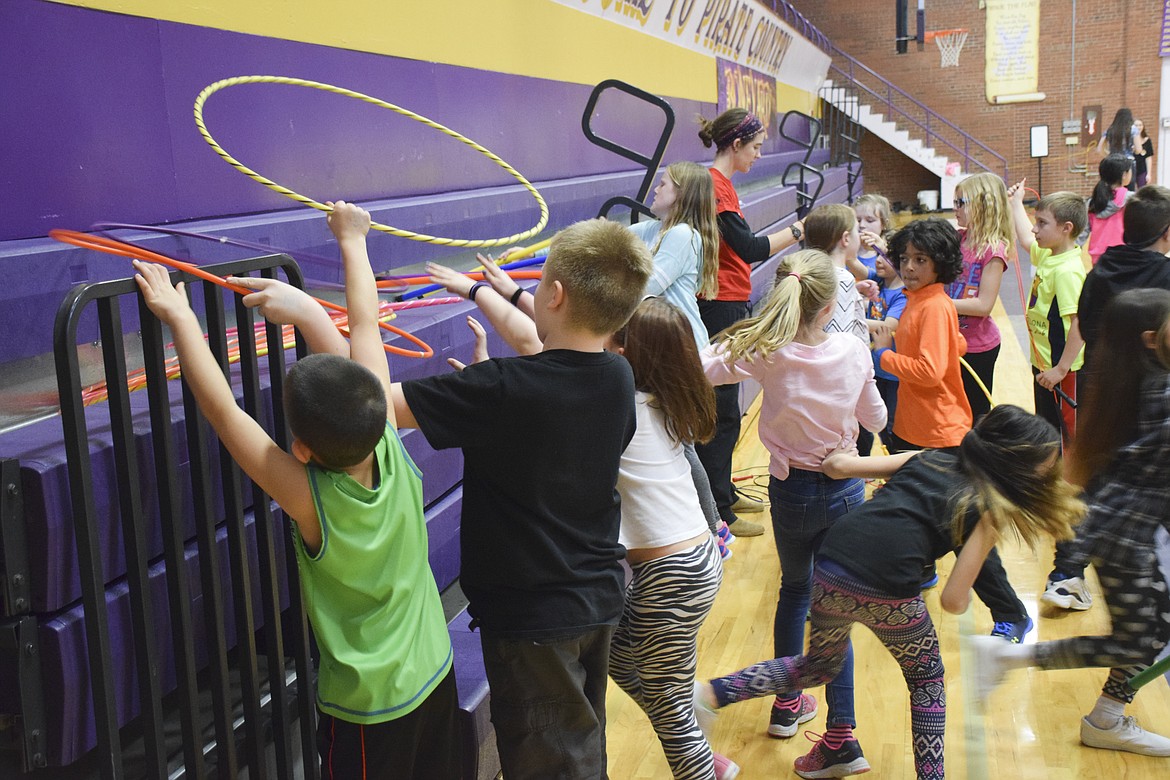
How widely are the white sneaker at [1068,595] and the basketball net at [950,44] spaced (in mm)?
17858

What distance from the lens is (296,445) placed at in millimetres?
1697

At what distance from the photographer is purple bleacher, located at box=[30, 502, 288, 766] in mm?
1646

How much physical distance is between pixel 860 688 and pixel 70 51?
9.41ft

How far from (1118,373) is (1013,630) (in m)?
1.22

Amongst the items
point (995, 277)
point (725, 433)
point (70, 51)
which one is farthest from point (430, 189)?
point (995, 277)

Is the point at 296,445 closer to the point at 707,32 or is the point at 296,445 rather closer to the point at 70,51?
the point at 70,51

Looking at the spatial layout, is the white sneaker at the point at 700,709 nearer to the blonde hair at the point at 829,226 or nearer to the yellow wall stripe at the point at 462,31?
the blonde hair at the point at 829,226

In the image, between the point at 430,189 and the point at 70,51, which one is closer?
the point at 70,51

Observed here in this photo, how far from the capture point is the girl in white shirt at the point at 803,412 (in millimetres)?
2814

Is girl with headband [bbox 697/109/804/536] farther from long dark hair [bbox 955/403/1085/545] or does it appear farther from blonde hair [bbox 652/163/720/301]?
long dark hair [bbox 955/403/1085/545]

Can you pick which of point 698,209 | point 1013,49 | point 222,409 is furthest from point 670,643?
point 1013,49

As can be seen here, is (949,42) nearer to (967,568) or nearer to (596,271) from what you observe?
(967,568)

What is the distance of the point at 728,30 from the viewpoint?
10.8 meters

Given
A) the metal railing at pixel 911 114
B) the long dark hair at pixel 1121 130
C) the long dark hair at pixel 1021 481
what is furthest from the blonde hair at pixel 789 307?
the metal railing at pixel 911 114
